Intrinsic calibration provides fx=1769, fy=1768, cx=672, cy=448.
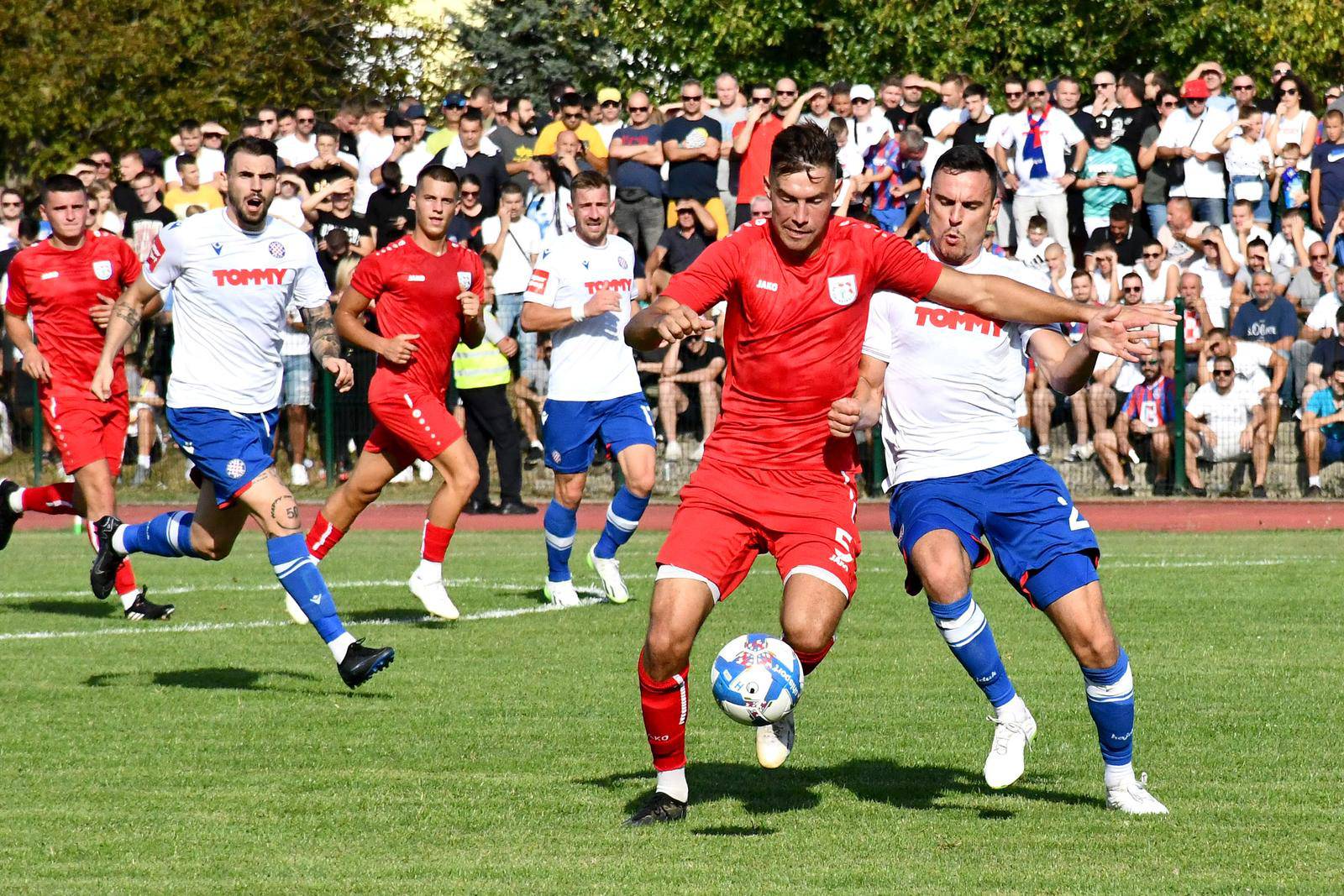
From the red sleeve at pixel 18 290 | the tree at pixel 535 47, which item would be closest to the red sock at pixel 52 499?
the red sleeve at pixel 18 290

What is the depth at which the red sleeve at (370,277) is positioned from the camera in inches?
442

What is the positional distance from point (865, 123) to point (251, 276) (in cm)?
1226

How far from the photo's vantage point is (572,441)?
12.2 meters

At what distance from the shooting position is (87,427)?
12.6 metres

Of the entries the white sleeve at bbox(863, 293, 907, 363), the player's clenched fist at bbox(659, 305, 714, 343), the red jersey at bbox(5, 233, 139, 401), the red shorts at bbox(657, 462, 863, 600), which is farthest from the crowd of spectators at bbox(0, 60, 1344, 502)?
the player's clenched fist at bbox(659, 305, 714, 343)

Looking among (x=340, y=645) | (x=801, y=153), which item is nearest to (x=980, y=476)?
(x=801, y=153)

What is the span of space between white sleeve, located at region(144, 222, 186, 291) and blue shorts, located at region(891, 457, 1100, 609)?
14.7 ft

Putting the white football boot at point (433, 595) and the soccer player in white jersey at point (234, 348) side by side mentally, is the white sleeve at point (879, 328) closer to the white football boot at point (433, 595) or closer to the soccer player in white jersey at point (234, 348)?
the soccer player in white jersey at point (234, 348)

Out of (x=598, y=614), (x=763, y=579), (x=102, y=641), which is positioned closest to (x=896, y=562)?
(x=763, y=579)

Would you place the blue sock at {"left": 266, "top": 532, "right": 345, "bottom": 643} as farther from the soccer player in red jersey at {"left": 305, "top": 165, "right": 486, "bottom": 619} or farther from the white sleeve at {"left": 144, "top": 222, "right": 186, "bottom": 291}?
the soccer player in red jersey at {"left": 305, "top": 165, "right": 486, "bottom": 619}

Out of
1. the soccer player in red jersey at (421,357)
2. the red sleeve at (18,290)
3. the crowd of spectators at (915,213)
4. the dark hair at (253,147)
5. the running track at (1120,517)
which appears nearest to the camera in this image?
the dark hair at (253,147)

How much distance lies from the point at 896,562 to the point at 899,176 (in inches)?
263

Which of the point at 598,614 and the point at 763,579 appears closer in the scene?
the point at 598,614

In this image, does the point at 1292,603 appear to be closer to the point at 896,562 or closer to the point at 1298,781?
the point at 896,562
